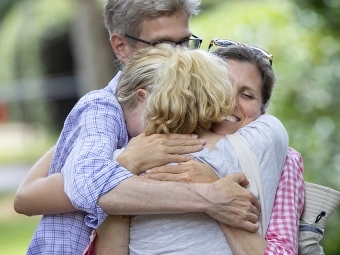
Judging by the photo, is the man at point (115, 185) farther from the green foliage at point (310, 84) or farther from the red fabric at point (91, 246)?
the green foliage at point (310, 84)

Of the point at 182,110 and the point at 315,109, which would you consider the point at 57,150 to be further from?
the point at 315,109

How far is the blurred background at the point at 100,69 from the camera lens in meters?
7.45

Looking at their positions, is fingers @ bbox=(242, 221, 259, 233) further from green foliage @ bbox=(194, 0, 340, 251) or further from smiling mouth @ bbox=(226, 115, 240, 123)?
green foliage @ bbox=(194, 0, 340, 251)

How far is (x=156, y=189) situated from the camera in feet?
9.53

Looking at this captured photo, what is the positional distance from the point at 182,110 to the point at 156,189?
29 centimetres

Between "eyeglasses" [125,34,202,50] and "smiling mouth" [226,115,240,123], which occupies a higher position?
"eyeglasses" [125,34,202,50]

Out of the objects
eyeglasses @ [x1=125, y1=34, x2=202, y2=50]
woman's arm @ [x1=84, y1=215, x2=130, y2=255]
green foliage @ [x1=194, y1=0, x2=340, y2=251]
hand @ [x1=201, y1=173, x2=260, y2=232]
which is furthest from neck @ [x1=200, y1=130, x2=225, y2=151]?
green foliage @ [x1=194, y1=0, x2=340, y2=251]

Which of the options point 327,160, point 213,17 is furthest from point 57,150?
point 213,17

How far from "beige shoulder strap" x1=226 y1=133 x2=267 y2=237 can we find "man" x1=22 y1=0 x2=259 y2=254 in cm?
4

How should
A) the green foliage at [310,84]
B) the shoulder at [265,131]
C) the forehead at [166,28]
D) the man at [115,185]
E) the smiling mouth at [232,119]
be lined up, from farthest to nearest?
the green foliage at [310,84] → the forehead at [166,28] → the smiling mouth at [232,119] → the shoulder at [265,131] → the man at [115,185]

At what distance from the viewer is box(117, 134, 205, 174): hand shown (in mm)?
2979

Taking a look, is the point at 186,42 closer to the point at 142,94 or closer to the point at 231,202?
the point at 142,94

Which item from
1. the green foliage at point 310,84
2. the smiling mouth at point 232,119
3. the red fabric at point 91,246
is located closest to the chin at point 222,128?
the smiling mouth at point 232,119

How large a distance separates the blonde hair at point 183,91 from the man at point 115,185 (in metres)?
0.07
